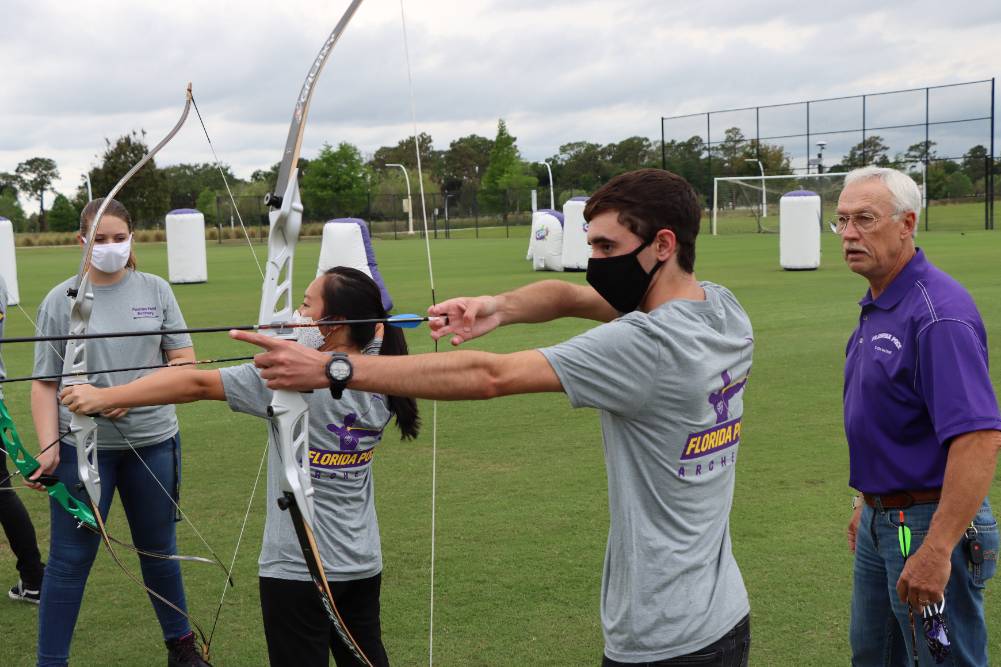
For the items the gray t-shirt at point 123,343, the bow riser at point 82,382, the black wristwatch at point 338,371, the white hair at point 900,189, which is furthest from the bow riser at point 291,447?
the white hair at point 900,189

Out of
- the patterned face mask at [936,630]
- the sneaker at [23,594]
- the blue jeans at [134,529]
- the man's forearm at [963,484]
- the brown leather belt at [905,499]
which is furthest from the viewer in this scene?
the sneaker at [23,594]

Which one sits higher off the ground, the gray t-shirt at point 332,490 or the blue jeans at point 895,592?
the gray t-shirt at point 332,490

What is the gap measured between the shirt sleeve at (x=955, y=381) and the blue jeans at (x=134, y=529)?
2.91 m

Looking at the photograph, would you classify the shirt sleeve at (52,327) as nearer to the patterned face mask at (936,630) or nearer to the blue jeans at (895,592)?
the blue jeans at (895,592)

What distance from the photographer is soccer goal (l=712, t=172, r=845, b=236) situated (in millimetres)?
44625

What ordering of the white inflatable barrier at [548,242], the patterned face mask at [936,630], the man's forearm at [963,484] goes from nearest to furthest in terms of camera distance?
the man's forearm at [963,484]
the patterned face mask at [936,630]
the white inflatable barrier at [548,242]

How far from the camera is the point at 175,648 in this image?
4102 millimetres

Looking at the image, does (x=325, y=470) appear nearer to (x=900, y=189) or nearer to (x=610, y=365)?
(x=610, y=365)

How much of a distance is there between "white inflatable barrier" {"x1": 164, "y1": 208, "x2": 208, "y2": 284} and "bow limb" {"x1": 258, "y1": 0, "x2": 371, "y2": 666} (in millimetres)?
22343

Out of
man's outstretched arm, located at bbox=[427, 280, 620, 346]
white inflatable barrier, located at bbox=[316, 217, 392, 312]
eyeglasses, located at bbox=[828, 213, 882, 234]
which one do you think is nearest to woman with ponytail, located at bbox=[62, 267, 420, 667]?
man's outstretched arm, located at bbox=[427, 280, 620, 346]

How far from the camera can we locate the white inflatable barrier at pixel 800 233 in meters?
22.5

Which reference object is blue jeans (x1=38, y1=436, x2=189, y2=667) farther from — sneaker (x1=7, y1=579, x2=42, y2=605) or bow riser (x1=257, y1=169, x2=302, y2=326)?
bow riser (x1=257, y1=169, x2=302, y2=326)

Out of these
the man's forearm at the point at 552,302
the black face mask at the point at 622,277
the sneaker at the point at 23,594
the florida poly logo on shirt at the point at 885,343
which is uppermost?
the black face mask at the point at 622,277

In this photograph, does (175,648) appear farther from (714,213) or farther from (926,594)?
(714,213)
